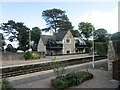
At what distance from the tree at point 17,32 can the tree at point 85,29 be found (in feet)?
69.7

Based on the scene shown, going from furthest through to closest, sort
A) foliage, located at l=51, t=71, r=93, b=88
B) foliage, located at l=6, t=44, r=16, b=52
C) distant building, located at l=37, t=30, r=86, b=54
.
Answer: foliage, located at l=6, t=44, r=16, b=52 → distant building, located at l=37, t=30, r=86, b=54 → foliage, located at l=51, t=71, r=93, b=88

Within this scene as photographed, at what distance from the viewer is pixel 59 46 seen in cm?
3425

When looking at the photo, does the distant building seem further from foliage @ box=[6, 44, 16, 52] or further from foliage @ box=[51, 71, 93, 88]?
foliage @ box=[51, 71, 93, 88]

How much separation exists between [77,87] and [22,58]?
788 inches

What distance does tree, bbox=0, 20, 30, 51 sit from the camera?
41.7 m

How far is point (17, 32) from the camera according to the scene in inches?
1679

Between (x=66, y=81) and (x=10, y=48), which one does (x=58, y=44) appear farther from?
(x=66, y=81)

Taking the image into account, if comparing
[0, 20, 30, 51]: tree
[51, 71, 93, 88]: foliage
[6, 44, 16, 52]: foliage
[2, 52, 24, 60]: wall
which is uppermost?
[0, 20, 30, 51]: tree

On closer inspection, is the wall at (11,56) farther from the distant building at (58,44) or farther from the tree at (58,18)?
the tree at (58,18)

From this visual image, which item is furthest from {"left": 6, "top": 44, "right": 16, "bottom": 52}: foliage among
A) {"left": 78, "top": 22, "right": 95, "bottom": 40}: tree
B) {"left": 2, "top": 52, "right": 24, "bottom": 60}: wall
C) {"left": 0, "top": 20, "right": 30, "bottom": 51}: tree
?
{"left": 78, "top": 22, "right": 95, "bottom": 40}: tree

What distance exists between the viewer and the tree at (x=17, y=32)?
4172 centimetres

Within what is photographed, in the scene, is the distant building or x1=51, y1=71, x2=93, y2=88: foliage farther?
the distant building

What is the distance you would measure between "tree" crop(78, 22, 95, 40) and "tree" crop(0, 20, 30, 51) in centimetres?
2124

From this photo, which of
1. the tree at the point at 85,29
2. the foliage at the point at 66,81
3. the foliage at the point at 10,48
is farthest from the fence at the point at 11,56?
the tree at the point at 85,29
